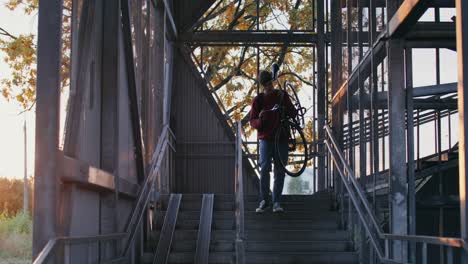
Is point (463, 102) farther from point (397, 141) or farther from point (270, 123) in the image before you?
point (270, 123)

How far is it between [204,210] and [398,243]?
10.4ft

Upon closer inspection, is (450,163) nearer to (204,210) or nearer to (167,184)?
(204,210)

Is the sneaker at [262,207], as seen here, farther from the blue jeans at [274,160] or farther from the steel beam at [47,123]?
the steel beam at [47,123]

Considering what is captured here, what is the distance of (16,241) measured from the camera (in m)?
15.9

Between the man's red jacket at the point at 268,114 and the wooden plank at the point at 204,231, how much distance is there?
1264 mm

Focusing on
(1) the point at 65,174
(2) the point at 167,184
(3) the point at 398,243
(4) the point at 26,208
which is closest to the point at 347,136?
(3) the point at 398,243

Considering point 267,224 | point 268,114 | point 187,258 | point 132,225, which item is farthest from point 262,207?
point 132,225

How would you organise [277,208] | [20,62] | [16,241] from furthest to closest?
1. [16,241]
2. [20,62]
3. [277,208]

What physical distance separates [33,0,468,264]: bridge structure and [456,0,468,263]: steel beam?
0.5 inches

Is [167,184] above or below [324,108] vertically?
below

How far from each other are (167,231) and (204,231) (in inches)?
17.5

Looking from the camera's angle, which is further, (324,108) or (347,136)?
(324,108)

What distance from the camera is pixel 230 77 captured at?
17406mm

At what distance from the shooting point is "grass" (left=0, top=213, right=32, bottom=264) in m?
15.6
